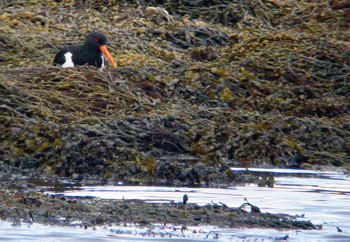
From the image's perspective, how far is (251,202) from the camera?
5.99 m

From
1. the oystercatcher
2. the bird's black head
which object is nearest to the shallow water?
the oystercatcher

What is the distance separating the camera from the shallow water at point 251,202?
4.82 meters

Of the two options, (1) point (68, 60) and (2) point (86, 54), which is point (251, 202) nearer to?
(1) point (68, 60)

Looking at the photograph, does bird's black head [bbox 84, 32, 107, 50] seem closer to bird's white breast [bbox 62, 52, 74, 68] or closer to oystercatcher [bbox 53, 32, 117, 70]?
oystercatcher [bbox 53, 32, 117, 70]

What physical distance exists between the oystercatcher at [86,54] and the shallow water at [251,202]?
3.75 meters

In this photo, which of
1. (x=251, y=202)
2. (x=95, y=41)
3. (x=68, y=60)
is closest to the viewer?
(x=251, y=202)

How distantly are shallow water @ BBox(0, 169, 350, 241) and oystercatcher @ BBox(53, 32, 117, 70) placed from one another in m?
3.75

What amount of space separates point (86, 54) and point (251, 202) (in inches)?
204

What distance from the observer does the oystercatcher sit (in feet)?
33.9

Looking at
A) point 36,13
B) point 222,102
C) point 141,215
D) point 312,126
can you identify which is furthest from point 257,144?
point 36,13

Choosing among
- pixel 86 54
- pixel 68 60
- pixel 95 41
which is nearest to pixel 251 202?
pixel 68 60

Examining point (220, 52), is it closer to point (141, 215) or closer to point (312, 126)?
point (312, 126)

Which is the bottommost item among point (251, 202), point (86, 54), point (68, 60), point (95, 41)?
point (251, 202)

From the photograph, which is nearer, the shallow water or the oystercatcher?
the shallow water
